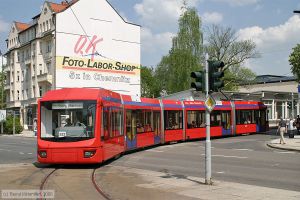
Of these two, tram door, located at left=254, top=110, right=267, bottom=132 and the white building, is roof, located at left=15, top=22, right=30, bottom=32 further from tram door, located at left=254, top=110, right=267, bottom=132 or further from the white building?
tram door, located at left=254, top=110, right=267, bottom=132

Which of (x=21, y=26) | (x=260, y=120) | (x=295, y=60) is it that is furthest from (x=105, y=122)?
(x=21, y=26)

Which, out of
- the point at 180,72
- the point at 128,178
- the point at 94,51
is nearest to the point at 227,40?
the point at 180,72

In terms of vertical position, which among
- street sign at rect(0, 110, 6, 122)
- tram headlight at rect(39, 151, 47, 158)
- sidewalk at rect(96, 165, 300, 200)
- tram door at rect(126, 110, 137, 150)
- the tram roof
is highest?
the tram roof

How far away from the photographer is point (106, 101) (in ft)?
56.5

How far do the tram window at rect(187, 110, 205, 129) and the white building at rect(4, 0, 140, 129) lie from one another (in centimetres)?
2649

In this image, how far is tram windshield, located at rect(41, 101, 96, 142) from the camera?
15680mm

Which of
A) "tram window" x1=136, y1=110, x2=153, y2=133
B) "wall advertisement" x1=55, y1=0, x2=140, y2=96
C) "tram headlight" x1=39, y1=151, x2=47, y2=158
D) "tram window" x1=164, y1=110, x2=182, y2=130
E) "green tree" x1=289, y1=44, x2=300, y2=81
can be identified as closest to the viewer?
"tram headlight" x1=39, y1=151, x2=47, y2=158

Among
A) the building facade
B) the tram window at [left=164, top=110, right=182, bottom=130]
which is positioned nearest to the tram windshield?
the tram window at [left=164, top=110, right=182, bottom=130]

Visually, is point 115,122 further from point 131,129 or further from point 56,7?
point 56,7

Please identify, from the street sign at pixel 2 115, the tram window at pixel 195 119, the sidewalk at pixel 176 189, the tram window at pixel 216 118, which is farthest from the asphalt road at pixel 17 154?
the street sign at pixel 2 115

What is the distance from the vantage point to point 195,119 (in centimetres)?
3297

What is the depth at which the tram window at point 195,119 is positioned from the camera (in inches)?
1271

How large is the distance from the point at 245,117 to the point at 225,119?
3.49 metres

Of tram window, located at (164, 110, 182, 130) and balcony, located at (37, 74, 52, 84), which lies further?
balcony, located at (37, 74, 52, 84)
